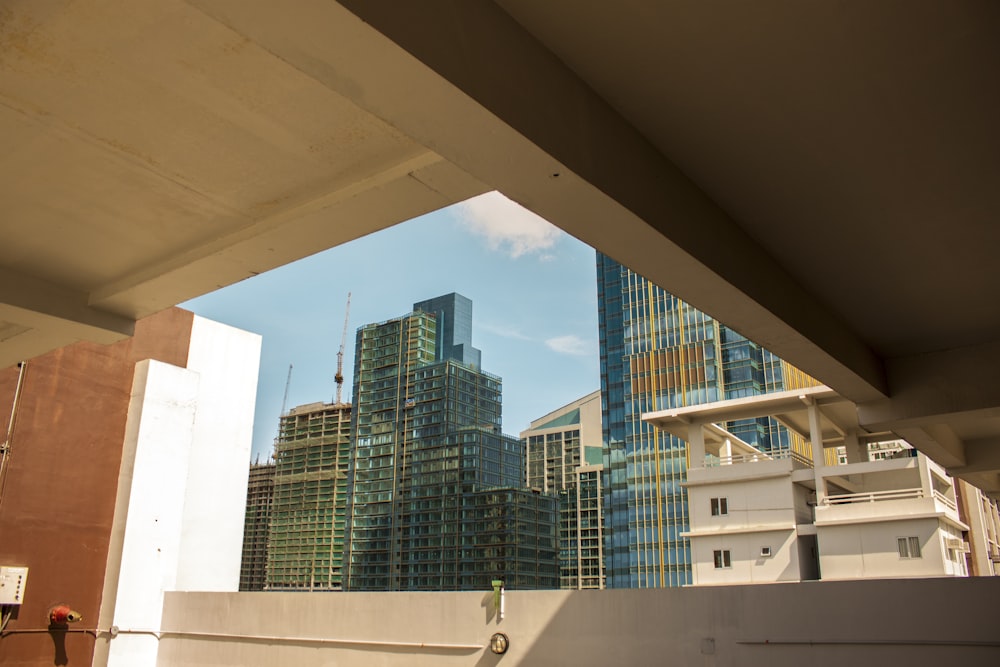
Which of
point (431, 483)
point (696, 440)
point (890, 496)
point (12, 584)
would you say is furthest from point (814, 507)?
point (431, 483)

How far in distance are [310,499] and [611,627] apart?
96.9 metres

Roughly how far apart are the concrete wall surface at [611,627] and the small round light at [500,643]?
67 mm

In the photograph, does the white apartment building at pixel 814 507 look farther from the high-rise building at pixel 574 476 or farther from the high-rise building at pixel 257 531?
the high-rise building at pixel 257 531

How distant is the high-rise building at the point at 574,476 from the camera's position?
89.4m

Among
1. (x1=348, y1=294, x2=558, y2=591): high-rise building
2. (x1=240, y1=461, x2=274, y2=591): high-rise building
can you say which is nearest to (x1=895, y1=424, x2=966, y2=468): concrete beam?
(x1=348, y1=294, x2=558, y2=591): high-rise building

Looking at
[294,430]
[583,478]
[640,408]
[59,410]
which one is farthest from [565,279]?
[59,410]

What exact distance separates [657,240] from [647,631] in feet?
14.5

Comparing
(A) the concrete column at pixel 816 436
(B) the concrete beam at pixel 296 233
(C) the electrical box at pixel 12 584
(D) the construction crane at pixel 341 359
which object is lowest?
(C) the electrical box at pixel 12 584

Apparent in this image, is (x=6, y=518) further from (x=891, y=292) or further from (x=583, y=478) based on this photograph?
(x=583, y=478)

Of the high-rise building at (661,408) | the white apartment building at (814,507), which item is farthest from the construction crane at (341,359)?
the white apartment building at (814,507)

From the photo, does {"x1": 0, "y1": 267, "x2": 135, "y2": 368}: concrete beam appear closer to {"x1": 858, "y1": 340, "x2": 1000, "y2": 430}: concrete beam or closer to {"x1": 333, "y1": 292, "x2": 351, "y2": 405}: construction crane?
{"x1": 858, "y1": 340, "x2": 1000, "y2": 430}: concrete beam

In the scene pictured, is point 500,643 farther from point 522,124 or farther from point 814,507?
point 814,507

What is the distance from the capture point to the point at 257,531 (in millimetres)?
104875

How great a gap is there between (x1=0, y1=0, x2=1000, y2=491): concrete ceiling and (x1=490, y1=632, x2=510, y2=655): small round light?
12.9 ft
